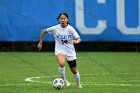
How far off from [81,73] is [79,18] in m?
11.3

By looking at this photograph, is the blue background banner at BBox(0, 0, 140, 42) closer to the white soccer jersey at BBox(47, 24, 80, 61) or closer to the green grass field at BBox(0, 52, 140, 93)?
the green grass field at BBox(0, 52, 140, 93)

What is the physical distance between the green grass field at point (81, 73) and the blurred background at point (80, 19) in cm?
99

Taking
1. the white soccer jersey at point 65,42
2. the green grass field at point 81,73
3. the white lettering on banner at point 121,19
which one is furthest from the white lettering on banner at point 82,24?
the white soccer jersey at point 65,42

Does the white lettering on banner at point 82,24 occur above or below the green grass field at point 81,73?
above

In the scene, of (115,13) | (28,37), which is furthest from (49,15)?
(115,13)

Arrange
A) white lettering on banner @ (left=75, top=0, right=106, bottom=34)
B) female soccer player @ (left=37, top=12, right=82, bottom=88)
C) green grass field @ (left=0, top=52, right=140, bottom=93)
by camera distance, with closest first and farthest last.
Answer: green grass field @ (left=0, top=52, right=140, bottom=93), female soccer player @ (left=37, top=12, right=82, bottom=88), white lettering on banner @ (left=75, top=0, right=106, bottom=34)

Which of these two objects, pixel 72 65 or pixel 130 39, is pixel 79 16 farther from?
pixel 72 65

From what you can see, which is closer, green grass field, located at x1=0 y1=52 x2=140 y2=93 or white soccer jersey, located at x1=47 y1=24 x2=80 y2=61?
green grass field, located at x1=0 y1=52 x2=140 y2=93

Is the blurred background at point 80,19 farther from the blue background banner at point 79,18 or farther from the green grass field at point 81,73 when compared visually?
the green grass field at point 81,73

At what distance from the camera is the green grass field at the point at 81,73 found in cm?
1450

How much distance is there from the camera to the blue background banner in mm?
30938

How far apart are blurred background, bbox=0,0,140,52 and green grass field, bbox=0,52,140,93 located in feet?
3.26

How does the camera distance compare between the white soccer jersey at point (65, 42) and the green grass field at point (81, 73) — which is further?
the white soccer jersey at point (65, 42)

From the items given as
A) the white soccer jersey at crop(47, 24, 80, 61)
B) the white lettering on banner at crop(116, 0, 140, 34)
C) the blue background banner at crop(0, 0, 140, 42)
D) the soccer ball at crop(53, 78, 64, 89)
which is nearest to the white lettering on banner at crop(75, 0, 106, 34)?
the blue background banner at crop(0, 0, 140, 42)
